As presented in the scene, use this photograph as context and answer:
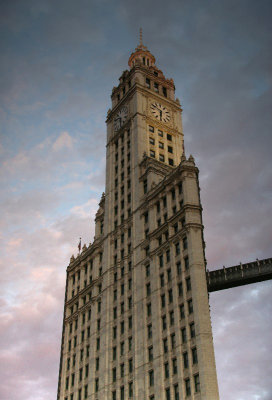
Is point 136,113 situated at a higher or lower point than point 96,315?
higher

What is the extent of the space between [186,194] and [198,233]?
779cm

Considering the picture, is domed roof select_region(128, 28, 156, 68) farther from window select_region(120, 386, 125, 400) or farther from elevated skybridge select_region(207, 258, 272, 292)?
window select_region(120, 386, 125, 400)

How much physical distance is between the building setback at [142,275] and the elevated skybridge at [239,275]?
8.65m

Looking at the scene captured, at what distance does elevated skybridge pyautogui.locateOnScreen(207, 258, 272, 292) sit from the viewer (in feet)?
270

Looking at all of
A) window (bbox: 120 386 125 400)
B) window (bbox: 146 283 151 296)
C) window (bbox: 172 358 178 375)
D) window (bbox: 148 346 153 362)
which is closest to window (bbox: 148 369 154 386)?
window (bbox: 148 346 153 362)

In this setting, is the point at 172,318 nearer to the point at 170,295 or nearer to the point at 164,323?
the point at 164,323

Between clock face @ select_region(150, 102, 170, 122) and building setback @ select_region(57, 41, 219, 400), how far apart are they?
300mm

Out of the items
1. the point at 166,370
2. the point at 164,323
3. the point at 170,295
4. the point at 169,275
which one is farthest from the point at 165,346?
the point at 169,275

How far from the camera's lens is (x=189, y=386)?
66688 millimetres

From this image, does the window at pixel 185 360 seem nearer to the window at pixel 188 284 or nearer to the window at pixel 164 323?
the window at pixel 164 323

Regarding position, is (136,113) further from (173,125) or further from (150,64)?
(150,64)

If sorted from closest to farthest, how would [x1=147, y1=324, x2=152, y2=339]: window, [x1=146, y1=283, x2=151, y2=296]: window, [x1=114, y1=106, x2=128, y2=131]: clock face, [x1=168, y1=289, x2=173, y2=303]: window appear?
[x1=168, y1=289, x2=173, y2=303]: window → [x1=147, y1=324, x2=152, y2=339]: window → [x1=146, y1=283, x2=151, y2=296]: window → [x1=114, y1=106, x2=128, y2=131]: clock face

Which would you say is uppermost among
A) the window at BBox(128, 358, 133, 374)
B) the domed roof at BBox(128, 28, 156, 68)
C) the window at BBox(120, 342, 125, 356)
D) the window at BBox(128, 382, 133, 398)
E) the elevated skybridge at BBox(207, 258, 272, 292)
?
the domed roof at BBox(128, 28, 156, 68)

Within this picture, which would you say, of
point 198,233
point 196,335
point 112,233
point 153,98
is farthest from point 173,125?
point 196,335
